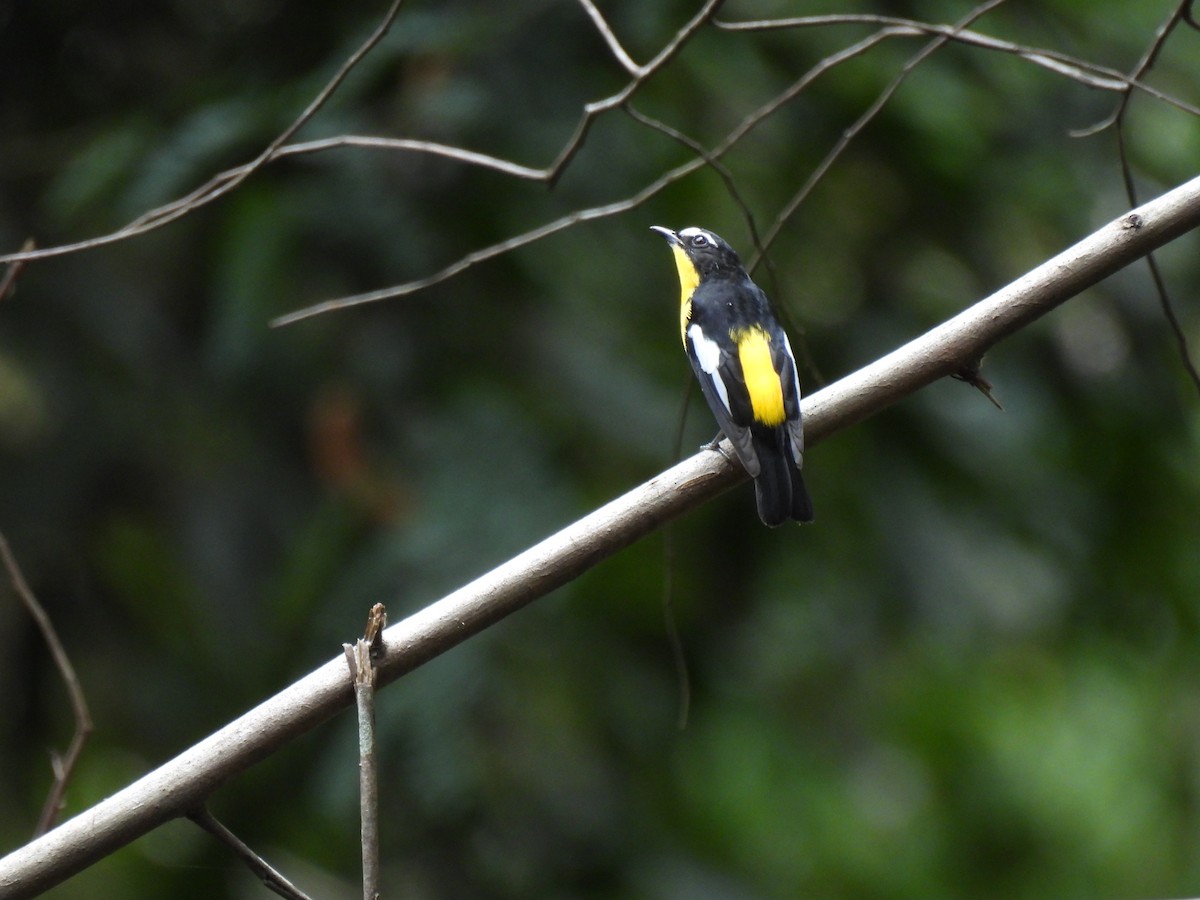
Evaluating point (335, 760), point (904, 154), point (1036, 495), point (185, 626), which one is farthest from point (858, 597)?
A: point (185, 626)

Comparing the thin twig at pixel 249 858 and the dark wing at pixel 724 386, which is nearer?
the thin twig at pixel 249 858

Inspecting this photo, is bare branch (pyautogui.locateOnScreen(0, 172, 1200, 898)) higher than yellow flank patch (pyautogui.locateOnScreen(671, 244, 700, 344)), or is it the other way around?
yellow flank patch (pyautogui.locateOnScreen(671, 244, 700, 344))

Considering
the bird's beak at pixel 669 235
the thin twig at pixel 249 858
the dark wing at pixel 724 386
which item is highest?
the bird's beak at pixel 669 235

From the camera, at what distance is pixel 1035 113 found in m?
5.17

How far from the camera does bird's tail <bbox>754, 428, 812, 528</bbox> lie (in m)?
3.33

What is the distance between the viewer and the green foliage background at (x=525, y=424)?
173 inches

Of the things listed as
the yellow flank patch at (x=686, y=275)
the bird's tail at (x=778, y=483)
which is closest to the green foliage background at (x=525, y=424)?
the yellow flank patch at (x=686, y=275)

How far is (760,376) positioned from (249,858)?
2.12 metres

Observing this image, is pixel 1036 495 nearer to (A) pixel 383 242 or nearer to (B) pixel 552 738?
(B) pixel 552 738

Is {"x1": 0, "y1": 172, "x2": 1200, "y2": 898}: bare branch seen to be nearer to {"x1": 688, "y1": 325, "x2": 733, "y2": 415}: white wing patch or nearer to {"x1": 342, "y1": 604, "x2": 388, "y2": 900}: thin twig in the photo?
{"x1": 342, "y1": 604, "x2": 388, "y2": 900}: thin twig

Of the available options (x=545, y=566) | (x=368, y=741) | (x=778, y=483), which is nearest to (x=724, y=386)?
(x=778, y=483)

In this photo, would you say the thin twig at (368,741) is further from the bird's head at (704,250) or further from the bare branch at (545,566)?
the bird's head at (704,250)

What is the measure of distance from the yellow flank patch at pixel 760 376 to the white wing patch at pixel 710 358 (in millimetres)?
69

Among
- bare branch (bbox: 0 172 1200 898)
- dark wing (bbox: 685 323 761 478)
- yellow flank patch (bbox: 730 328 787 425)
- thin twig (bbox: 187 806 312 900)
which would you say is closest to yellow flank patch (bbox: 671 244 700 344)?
dark wing (bbox: 685 323 761 478)
